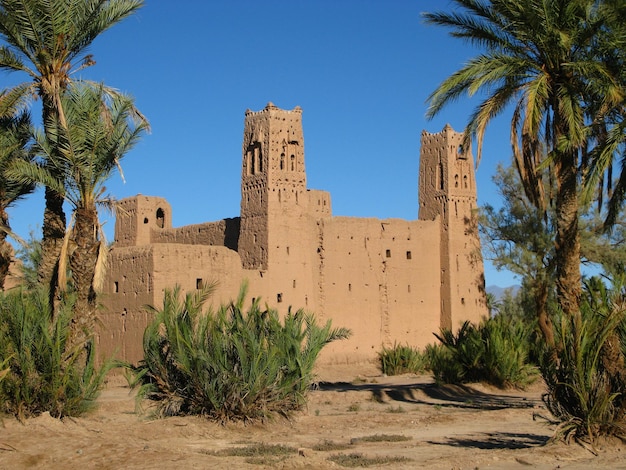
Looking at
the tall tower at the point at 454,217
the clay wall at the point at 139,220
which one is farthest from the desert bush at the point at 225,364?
the tall tower at the point at 454,217

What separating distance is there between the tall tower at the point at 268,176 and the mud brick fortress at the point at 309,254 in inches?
1.4

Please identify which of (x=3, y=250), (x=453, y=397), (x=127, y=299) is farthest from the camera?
(x=127, y=299)

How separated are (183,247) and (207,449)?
15.3 meters

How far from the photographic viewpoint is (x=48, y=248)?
48.0 feet

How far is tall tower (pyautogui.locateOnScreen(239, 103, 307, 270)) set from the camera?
93.8ft

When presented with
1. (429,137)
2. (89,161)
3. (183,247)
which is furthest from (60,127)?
(429,137)

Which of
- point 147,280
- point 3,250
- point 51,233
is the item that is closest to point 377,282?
point 147,280

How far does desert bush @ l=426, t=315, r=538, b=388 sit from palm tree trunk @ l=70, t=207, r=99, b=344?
8.41 metres

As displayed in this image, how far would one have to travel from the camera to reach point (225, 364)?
12.7 metres

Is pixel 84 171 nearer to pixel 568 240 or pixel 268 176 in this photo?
pixel 568 240

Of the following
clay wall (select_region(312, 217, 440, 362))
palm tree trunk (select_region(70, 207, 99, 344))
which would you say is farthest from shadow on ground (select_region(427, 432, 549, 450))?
clay wall (select_region(312, 217, 440, 362))

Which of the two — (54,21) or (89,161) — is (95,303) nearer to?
(89,161)

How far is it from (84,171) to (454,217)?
21.7m

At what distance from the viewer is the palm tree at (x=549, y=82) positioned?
1377 centimetres
